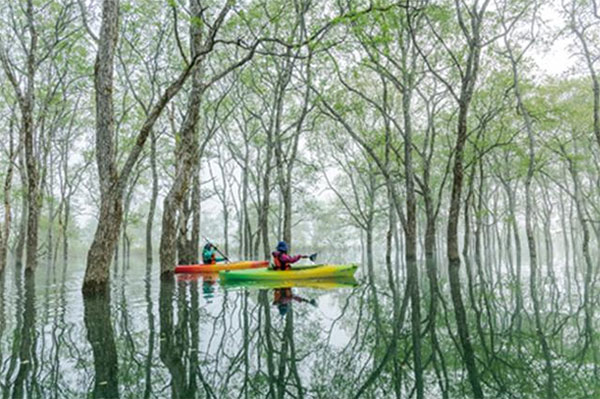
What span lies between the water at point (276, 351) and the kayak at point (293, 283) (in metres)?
3.22

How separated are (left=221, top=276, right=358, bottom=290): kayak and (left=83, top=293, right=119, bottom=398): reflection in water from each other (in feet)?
13.3

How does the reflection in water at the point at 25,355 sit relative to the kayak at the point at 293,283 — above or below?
above

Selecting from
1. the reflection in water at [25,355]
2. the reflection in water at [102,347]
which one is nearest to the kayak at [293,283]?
the reflection in water at [102,347]

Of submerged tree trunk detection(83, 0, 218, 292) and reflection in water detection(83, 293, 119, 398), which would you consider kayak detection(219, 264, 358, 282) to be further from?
reflection in water detection(83, 293, 119, 398)

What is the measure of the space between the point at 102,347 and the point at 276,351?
2.06 meters

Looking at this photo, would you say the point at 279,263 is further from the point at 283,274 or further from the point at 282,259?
the point at 283,274

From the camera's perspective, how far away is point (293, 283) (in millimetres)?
12125

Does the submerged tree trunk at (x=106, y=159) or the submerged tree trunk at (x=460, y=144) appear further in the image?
the submerged tree trunk at (x=460, y=144)

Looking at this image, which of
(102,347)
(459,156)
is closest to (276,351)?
(102,347)

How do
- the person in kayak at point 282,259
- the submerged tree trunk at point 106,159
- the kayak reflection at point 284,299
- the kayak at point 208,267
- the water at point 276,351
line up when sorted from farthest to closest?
the kayak at point 208,267 → the person in kayak at point 282,259 → the submerged tree trunk at point 106,159 → the kayak reflection at point 284,299 → the water at point 276,351

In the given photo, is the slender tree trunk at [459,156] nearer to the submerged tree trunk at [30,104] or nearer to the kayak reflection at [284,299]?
the kayak reflection at [284,299]

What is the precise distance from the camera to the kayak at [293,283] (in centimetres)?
1130

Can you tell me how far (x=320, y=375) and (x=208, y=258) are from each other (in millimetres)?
13350

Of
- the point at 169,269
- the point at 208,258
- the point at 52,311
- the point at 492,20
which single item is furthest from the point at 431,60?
the point at 52,311
